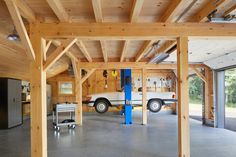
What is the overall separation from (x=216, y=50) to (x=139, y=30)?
140 inches

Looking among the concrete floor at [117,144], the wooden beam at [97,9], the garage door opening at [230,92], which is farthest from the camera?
the garage door opening at [230,92]

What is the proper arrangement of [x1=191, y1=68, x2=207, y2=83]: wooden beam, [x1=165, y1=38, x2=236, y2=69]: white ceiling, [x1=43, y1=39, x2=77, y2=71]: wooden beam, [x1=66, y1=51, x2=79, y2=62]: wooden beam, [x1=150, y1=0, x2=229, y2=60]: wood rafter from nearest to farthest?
1. [x1=150, y1=0, x2=229, y2=60]: wood rafter
2. [x1=43, y1=39, x2=77, y2=71]: wooden beam
3. [x1=165, y1=38, x2=236, y2=69]: white ceiling
4. [x1=66, y1=51, x2=79, y2=62]: wooden beam
5. [x1=191, y1=68, x2=207, y2=83]: wooden beam

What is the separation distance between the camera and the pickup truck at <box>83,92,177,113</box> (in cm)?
991

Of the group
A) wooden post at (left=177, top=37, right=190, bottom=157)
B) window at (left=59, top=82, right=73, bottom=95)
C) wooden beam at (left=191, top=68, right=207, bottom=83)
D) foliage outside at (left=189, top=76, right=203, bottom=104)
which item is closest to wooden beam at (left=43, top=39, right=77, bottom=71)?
wooden post at (left=177, top=37, right=190, bottom=157)

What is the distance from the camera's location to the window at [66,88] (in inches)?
490

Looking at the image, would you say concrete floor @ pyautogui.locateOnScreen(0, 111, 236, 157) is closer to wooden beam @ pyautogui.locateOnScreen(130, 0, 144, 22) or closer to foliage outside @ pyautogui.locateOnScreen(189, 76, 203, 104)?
wooden beam @ pyautogui.locateOnScreen(130, 0, 144, 22)

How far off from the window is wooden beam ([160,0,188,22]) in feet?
32.4

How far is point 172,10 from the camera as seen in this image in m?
2.90

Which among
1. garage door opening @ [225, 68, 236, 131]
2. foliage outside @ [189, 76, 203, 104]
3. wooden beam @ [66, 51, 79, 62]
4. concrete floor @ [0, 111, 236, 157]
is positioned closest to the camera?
concrete floor @ [0, 111, 236, 157]

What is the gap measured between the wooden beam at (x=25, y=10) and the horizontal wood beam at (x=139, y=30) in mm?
293

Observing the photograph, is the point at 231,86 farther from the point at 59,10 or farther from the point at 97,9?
the point at 59,10

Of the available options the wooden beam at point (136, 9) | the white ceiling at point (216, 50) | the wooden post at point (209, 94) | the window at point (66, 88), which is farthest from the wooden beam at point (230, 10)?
the window at point (66, 88)

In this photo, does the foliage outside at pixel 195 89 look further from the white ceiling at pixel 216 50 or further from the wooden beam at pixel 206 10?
the wooden beam at pixel 206 10

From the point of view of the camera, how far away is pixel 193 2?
8.96ft
